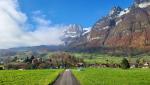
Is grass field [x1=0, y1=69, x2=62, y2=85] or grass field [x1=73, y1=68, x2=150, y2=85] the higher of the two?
grass field [x1=0, y1=69, x2=62, y2=85]

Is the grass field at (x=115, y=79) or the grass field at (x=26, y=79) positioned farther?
the grass field at (x=115, y=79)

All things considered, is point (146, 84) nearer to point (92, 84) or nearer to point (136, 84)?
point (136, 84)

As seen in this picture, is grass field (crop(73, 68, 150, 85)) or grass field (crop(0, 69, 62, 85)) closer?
grass field (crop(0, 69, 62, 85))

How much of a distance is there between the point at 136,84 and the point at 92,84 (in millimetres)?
8697

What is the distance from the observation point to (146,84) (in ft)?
225

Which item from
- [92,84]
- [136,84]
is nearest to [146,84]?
[136,84]

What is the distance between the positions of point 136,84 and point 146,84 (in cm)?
210

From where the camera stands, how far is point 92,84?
228 feet

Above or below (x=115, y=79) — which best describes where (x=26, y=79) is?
above

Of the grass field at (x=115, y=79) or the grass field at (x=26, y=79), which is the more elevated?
the grass field at (x=26, y=79)

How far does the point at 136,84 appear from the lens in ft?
223

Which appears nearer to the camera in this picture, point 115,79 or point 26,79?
point 115,79

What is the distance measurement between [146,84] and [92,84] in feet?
35.0
